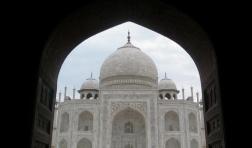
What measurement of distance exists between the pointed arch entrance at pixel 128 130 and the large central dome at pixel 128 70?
107 inches

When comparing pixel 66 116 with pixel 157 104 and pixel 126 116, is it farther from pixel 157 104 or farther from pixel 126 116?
pixel 157 104

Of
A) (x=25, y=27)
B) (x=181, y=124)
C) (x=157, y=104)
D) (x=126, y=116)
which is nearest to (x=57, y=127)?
(x=126, y=116)

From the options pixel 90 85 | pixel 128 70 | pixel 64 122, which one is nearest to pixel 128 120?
pixel 128 70

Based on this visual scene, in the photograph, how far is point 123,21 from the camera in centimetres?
685

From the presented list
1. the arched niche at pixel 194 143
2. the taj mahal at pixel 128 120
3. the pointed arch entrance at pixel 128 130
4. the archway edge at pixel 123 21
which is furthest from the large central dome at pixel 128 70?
the archway edge at pixel 123 21

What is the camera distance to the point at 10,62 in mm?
4938

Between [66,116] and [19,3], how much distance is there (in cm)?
2461

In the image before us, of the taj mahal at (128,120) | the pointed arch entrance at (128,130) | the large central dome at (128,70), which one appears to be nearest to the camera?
the taj mahal at (128,120)

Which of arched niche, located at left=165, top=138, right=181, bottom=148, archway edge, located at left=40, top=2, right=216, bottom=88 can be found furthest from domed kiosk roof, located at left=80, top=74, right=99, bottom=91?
archway edge, located at left=40, top=2, right=216, bottom=88

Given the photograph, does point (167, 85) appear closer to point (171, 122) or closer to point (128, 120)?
point (171, 122)

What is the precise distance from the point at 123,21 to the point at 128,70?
23477mm

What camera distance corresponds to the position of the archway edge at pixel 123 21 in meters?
5.50

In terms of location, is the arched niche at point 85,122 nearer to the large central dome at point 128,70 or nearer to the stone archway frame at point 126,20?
the large central dome at point 128,70

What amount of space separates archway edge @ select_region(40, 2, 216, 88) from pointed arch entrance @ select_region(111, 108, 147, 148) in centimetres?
2110
